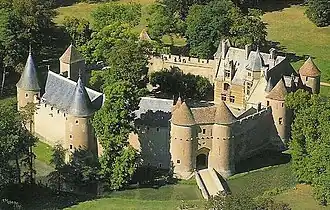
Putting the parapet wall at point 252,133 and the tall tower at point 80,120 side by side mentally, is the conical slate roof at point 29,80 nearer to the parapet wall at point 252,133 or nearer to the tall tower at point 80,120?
the tall tower at point 80,120

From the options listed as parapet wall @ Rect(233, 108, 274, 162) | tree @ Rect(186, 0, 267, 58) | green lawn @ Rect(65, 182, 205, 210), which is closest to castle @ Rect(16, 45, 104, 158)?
green lawn @ Rect(65, 182, 205, 210)

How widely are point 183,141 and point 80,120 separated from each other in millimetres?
7998

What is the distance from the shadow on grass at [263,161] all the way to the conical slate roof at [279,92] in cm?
447

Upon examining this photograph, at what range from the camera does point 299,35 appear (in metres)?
102

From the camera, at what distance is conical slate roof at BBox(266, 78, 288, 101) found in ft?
229

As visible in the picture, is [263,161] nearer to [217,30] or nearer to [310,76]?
[310,76]

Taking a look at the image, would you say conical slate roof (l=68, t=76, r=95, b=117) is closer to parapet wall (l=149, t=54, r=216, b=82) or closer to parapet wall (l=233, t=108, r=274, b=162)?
parapet wall (l=233, t=108, r=274, b=162)

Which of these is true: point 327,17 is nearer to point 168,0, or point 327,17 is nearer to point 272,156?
point 168,0

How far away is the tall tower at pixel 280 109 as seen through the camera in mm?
69938

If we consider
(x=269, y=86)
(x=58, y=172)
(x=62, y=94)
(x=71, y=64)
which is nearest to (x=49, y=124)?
(x=62, y=94)

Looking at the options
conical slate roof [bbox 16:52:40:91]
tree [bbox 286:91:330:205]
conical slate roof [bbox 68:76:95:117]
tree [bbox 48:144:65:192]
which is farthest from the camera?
conical slate roof [bbox 16:52:40:91]

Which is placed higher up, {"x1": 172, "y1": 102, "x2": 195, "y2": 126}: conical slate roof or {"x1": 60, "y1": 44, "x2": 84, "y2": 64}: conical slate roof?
{"x1": 60, "y1": 44, "x2": 84, "y2": 64}: conical slate roof

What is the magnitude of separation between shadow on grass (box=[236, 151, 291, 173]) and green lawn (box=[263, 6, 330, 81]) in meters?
20.1

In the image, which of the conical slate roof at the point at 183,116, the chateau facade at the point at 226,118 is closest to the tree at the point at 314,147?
the chateau facade at the point at 226,118
